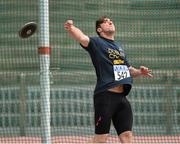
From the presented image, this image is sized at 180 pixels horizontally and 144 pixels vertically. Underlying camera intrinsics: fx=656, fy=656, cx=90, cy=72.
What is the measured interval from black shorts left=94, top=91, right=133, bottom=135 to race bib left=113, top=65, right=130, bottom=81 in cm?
18

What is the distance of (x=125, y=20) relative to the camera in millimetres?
9531

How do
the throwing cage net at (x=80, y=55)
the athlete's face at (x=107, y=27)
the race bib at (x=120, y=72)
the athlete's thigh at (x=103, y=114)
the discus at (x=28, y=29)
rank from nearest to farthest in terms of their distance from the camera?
1. the athlete's thigh at (x=103, y=114)
2. the race bib at (x=120, y=72)
3. the athlete's face at (x=107, y=27)
4. the discus at (x=28, y=29)
5. the throwing cage net at (x=80, y=55)

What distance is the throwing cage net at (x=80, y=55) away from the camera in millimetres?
9422

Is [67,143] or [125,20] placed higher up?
[125,20]

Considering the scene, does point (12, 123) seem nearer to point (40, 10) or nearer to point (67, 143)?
point (67, 143)

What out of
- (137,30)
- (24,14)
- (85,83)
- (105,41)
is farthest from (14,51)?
(105,41)

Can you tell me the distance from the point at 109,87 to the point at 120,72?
0.22 m

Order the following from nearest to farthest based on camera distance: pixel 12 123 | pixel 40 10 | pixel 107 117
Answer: pixel 107 117, pixel 40 10, pixel 12 123

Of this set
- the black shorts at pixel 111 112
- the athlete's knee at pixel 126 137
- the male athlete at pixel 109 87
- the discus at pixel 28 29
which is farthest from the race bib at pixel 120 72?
the discus at pixel 28 29

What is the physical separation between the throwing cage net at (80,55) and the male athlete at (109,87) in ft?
6.56

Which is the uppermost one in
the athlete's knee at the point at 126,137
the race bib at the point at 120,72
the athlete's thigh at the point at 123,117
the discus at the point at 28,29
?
the discus at the point at 28,29

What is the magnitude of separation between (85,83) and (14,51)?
1.21 metres

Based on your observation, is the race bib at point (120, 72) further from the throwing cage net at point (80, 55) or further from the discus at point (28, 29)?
the throwing cage net at point (80, 55)

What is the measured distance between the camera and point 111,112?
6816 mm
